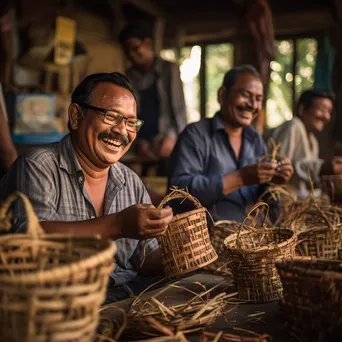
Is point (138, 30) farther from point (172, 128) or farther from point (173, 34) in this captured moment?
point (173, 34)

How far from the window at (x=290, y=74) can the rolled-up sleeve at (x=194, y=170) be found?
4630mm

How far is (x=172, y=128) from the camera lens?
609 cm

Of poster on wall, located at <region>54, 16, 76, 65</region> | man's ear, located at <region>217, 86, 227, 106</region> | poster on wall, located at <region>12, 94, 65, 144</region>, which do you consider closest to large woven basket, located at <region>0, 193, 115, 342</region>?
man's ear, located at <region>217, 86, 227, 106</region>

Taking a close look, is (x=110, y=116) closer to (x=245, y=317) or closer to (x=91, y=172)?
(x=91, y=172)

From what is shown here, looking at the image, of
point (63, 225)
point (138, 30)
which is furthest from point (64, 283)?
point (138, 30)

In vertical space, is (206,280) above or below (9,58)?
below

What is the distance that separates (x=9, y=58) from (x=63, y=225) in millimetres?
5834

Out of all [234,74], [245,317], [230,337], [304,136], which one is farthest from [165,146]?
[230,337]

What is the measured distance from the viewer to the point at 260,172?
10.4 feet

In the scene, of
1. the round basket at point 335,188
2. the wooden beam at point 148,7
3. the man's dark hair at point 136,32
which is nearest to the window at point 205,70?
the wooden beam at point 148,7

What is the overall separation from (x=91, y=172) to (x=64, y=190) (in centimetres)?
20

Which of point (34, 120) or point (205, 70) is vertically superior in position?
point (205, 70)

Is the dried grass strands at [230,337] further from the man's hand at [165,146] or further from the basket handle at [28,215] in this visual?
the man's hand at [165,146]

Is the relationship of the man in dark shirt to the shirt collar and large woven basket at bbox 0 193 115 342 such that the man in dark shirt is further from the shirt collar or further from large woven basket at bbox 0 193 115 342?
large woven basket at bbox 0 193 115 342
